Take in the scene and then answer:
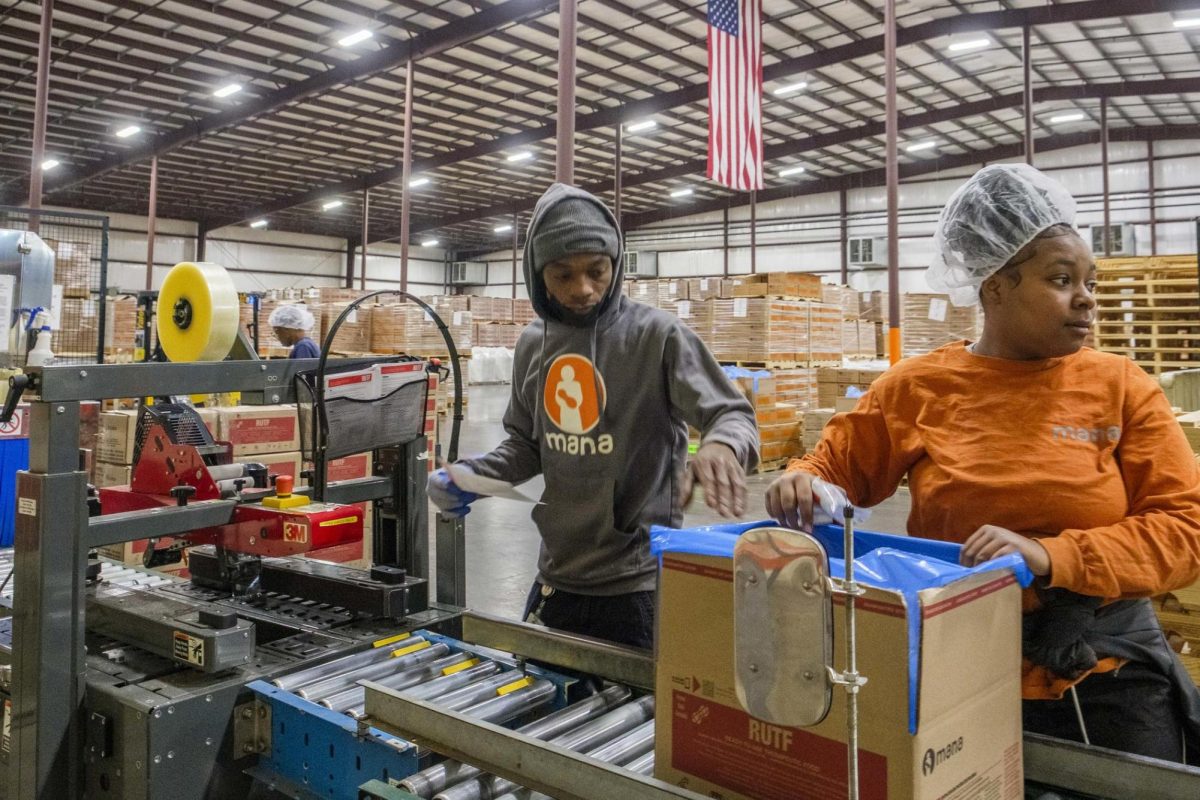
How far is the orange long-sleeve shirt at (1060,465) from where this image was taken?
48.4 inches

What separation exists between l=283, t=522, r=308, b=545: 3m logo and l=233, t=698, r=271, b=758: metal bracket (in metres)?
0.40

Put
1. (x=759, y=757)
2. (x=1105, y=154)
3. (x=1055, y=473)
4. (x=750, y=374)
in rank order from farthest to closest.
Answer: (x=1105, y=154)
(x=750, y=374)
(x=1055, y=473)
(x=759, y=757)

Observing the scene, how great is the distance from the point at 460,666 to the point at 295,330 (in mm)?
5125

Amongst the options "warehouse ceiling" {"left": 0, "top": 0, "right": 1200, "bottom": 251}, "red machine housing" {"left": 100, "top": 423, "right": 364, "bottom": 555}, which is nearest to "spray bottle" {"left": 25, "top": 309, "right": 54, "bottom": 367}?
"red machine housing" {"left": 100, "top": 423, "right": 364, "bottom": 555}

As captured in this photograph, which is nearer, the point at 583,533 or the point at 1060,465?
the point at 1060,465

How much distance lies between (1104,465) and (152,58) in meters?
15.0

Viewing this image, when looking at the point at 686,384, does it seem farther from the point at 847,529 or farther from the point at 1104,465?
the point at 847,529

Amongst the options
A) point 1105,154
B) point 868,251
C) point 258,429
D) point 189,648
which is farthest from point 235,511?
point 868,251

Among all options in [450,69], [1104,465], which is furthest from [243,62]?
[1104,465]

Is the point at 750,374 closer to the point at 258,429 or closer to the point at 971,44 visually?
the point at 258,429

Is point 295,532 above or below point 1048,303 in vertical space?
below

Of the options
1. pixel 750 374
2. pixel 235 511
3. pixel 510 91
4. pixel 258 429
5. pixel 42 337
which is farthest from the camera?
pixel 510 91

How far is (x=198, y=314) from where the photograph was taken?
7.77 ft

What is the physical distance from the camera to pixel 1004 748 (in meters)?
1.12
